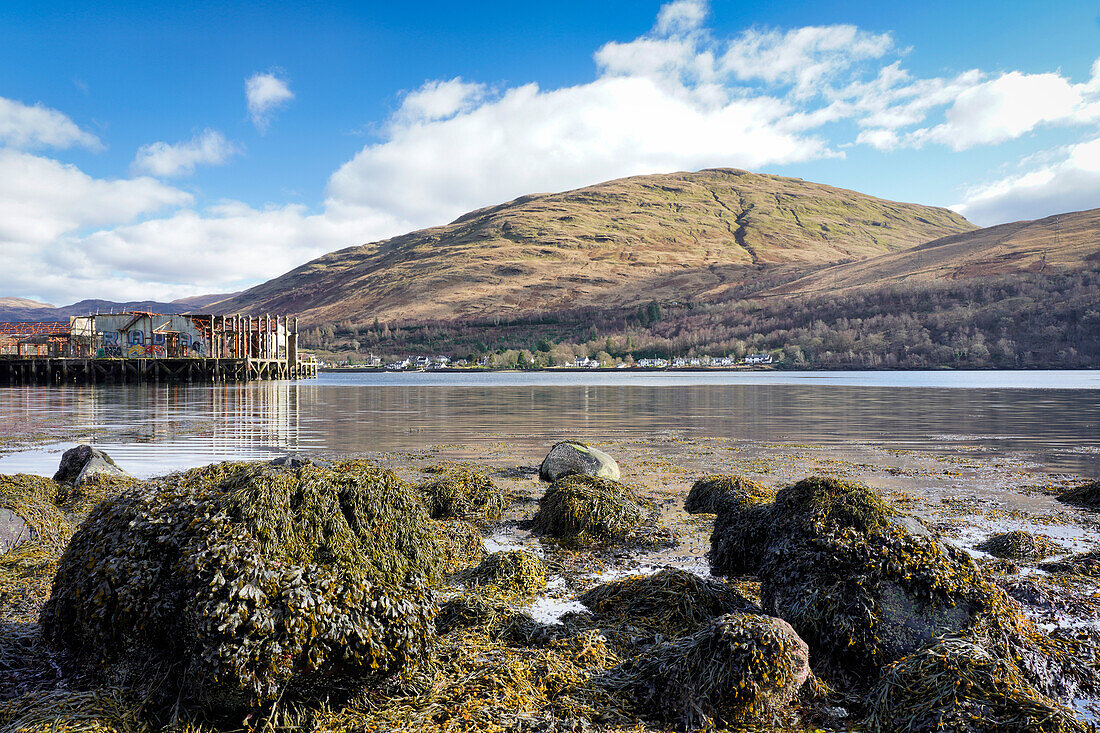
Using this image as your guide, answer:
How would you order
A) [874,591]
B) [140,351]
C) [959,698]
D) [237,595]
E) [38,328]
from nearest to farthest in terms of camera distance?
[237,595], [959,698], [874,591], [140,351], [38,328]

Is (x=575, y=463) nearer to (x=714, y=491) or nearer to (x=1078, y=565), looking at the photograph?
(x=714, y=491)

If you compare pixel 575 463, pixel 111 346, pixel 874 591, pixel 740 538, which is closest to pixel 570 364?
pixel 111 346

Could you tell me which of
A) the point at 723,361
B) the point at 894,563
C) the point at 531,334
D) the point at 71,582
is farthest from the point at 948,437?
the point at 531,334

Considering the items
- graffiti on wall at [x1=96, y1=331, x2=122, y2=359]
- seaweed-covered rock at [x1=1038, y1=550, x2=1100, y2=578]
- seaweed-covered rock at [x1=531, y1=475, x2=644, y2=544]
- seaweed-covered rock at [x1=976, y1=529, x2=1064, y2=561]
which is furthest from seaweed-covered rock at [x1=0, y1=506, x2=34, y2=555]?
graffiti on wall at [x1=96, y1=331, x2=122, y2=359]

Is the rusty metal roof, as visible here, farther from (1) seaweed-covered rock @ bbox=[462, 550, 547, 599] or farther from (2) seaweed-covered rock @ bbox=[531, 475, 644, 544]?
(1) seaweed-covered rock @ bbox=[462, 550, 547, 599]

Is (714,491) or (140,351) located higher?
(140,351)

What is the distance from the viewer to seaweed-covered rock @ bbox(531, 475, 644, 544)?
8133mm

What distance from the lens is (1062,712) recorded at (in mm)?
3402

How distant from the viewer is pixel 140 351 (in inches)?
2815

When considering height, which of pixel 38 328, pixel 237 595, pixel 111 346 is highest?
pixel 38 328

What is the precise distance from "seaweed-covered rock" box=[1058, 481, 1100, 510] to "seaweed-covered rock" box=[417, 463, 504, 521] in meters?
9.31

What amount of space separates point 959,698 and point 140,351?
8463 cm

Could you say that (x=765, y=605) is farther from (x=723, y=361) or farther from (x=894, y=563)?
(x=723, y=361)

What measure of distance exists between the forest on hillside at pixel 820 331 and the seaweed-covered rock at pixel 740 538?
129 meters
